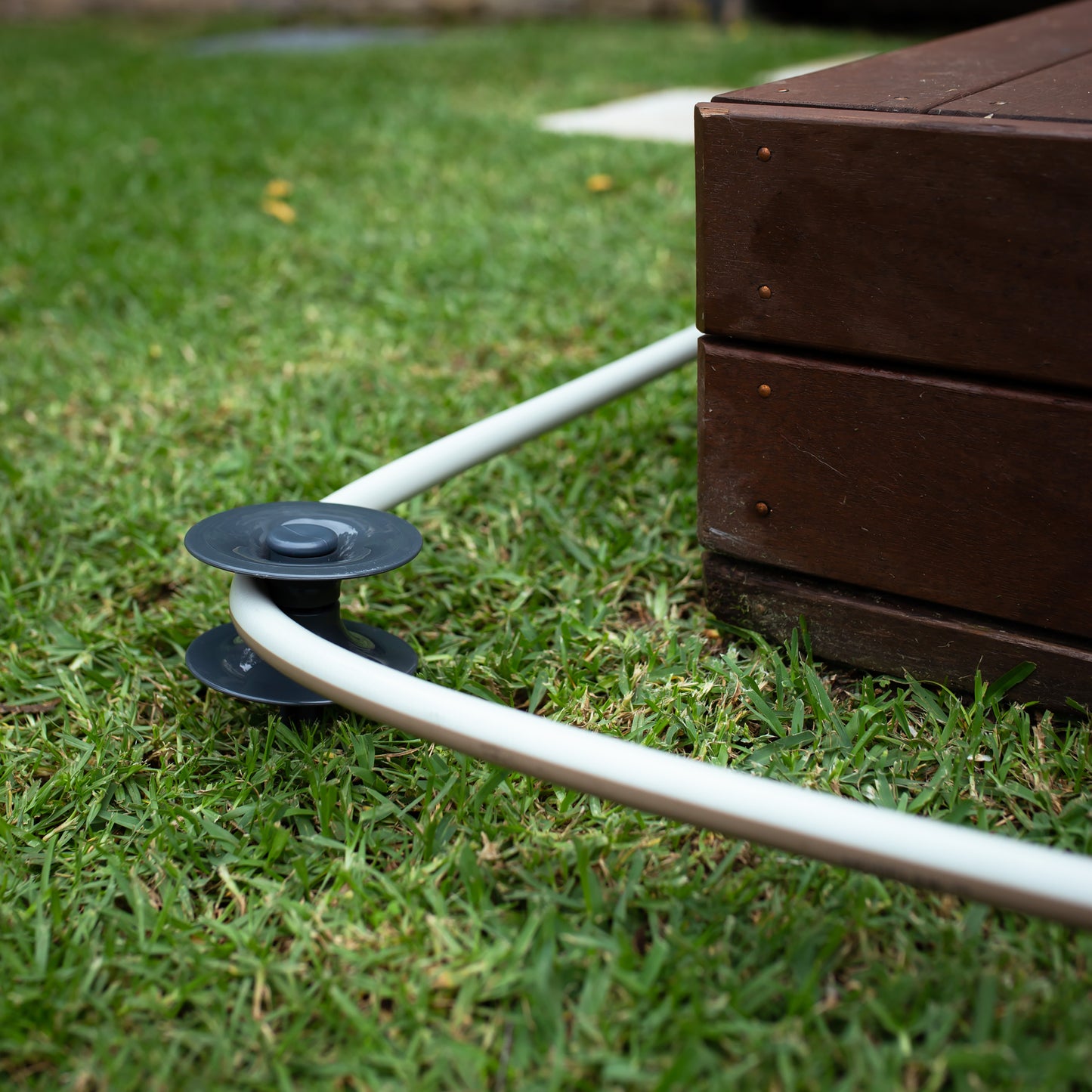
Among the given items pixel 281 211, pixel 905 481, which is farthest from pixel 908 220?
pixel 281 211

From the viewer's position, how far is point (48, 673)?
168cm

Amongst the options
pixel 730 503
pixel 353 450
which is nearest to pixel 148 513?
pixel 353 450

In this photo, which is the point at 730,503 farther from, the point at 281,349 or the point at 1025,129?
the point at 281,349

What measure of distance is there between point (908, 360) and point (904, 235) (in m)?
0.14

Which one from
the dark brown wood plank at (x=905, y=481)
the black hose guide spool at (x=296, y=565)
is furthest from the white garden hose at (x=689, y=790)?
the dark brown wood plank at (x=905, y=481)

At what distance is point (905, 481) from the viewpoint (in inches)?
55.1

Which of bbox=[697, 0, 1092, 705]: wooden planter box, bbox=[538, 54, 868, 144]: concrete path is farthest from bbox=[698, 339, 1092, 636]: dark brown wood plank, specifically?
bbox=[538, 54, 868, 144]: concrete path

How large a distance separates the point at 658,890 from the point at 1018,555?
58 cm

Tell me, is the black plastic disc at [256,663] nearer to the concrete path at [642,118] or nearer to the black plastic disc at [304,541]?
the black plastic disc at [304,541]

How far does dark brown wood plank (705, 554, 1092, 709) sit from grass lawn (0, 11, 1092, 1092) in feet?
0.13

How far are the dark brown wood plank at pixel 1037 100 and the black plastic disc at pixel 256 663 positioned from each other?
3.05 feet

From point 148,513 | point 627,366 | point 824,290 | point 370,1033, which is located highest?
point 824,290

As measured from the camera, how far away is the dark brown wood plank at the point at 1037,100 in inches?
47.8

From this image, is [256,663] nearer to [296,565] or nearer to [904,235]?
[296,565]
